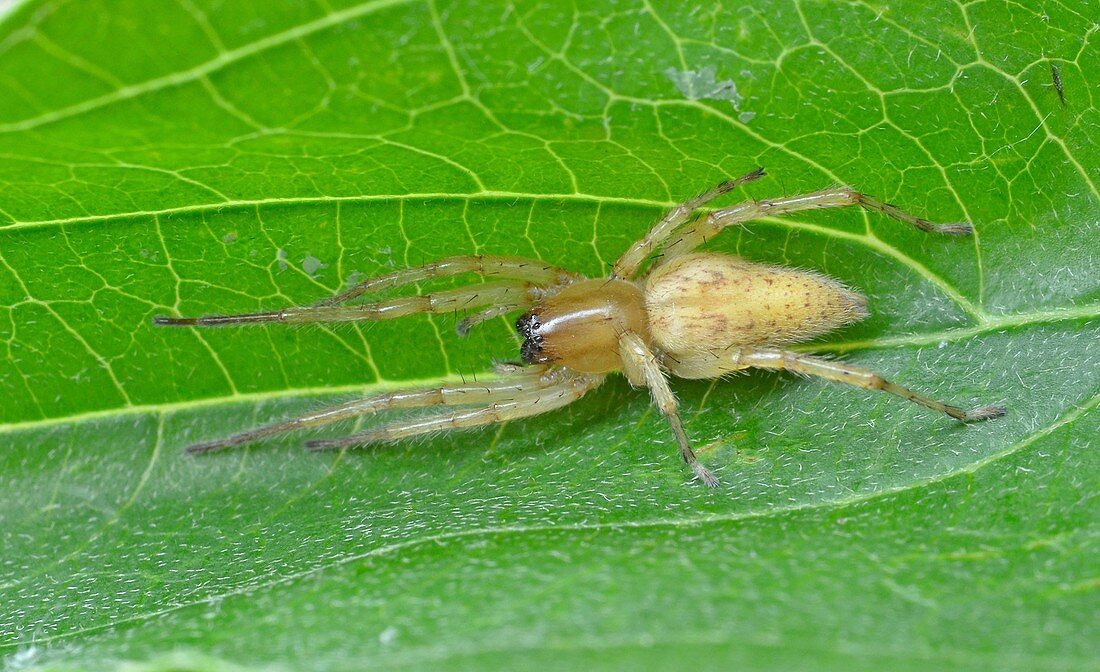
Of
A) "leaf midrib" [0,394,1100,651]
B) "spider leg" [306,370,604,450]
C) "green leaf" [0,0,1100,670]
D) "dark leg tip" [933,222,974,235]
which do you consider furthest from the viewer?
"spider leg" [306,370,604,450]

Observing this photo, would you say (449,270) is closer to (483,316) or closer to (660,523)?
(483,316)

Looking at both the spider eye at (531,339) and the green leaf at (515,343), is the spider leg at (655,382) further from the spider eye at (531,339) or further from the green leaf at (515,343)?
the spider eye at (531,339)

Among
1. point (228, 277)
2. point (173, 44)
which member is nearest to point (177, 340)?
point (228, 277)

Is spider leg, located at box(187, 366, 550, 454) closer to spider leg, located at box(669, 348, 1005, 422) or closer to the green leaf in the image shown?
the green leaf

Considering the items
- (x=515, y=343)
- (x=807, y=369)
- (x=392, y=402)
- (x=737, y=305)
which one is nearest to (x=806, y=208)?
(x=737, y=305)

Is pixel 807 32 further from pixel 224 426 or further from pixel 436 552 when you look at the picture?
pixel 224 426

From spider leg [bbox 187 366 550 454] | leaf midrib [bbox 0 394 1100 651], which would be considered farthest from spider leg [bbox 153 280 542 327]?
leaf midrib [bbox 0 394 1100 651]

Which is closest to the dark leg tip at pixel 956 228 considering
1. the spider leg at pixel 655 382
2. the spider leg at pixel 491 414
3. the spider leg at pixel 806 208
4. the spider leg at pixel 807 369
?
the spider leg at pixel 806 208
